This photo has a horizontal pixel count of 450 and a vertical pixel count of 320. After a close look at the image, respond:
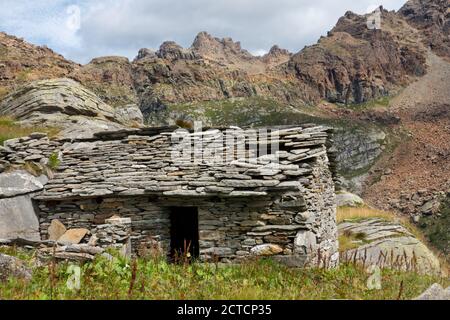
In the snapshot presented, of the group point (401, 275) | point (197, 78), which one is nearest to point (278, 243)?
point (401, 275)

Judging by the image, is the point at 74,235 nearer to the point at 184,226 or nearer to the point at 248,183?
the point at 184,226

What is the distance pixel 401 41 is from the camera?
132 m

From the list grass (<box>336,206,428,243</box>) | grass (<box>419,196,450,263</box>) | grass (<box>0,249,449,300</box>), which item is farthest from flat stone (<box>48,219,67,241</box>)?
grass (<box>419,196,450,263</box>)

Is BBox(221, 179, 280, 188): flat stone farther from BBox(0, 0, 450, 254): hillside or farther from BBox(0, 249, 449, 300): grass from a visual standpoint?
BBox(0, 0, 450, 254): hillside

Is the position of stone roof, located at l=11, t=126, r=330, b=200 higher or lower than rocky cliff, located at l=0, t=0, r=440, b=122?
lower

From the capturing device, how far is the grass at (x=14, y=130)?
47.1 ft

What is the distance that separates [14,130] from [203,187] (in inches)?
330

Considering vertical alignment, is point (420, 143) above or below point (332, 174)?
above

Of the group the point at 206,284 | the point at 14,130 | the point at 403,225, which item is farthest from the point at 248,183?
the point at 403,225

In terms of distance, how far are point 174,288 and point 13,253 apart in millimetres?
4428

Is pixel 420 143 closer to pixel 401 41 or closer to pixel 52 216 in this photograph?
pixel 401 41

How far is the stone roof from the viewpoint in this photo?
414 inches

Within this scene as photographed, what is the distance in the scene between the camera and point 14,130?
1557 cm

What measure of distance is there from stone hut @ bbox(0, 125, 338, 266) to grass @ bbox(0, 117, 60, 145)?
1.60m
